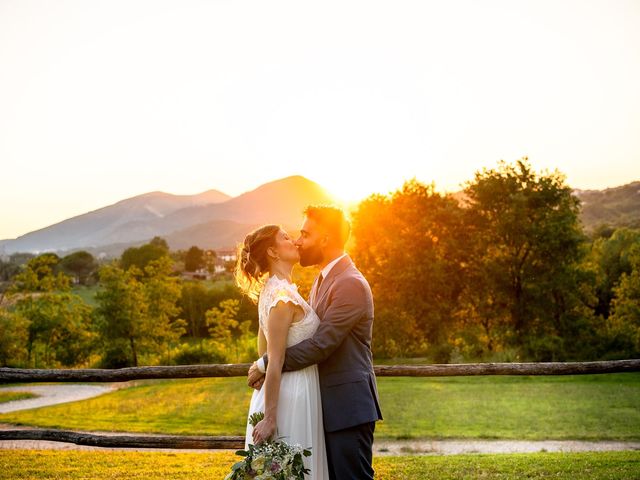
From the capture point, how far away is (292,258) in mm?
4434

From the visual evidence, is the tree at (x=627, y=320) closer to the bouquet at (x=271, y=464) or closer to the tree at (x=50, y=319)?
the bouquet at (x=271, y=464)

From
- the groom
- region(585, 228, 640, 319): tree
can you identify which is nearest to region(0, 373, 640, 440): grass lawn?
the groom

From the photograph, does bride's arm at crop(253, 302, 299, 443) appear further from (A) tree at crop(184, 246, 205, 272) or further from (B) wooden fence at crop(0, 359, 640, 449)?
(A) tree at crop(184, 246, 205, 272)

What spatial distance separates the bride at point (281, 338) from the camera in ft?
13.5

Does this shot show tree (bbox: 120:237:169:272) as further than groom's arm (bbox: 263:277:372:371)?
Yes

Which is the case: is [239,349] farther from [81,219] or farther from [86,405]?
[81,219]

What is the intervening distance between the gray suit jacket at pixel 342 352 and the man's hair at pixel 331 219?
180mm

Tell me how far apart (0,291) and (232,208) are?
149m

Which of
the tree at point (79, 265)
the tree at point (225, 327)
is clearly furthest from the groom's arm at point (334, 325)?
the tree at point (79, 265)

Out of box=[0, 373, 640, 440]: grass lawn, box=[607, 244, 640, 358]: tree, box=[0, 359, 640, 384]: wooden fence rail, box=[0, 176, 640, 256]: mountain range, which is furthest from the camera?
box=[0, 176, 640, 256]: mountain range

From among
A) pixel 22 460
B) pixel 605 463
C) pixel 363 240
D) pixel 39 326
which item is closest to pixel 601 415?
pixel 605 463

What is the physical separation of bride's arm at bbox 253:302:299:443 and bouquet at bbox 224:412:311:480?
0.56 ft

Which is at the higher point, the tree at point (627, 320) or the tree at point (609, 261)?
the tree at point (609, 261)

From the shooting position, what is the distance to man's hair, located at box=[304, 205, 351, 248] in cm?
455
